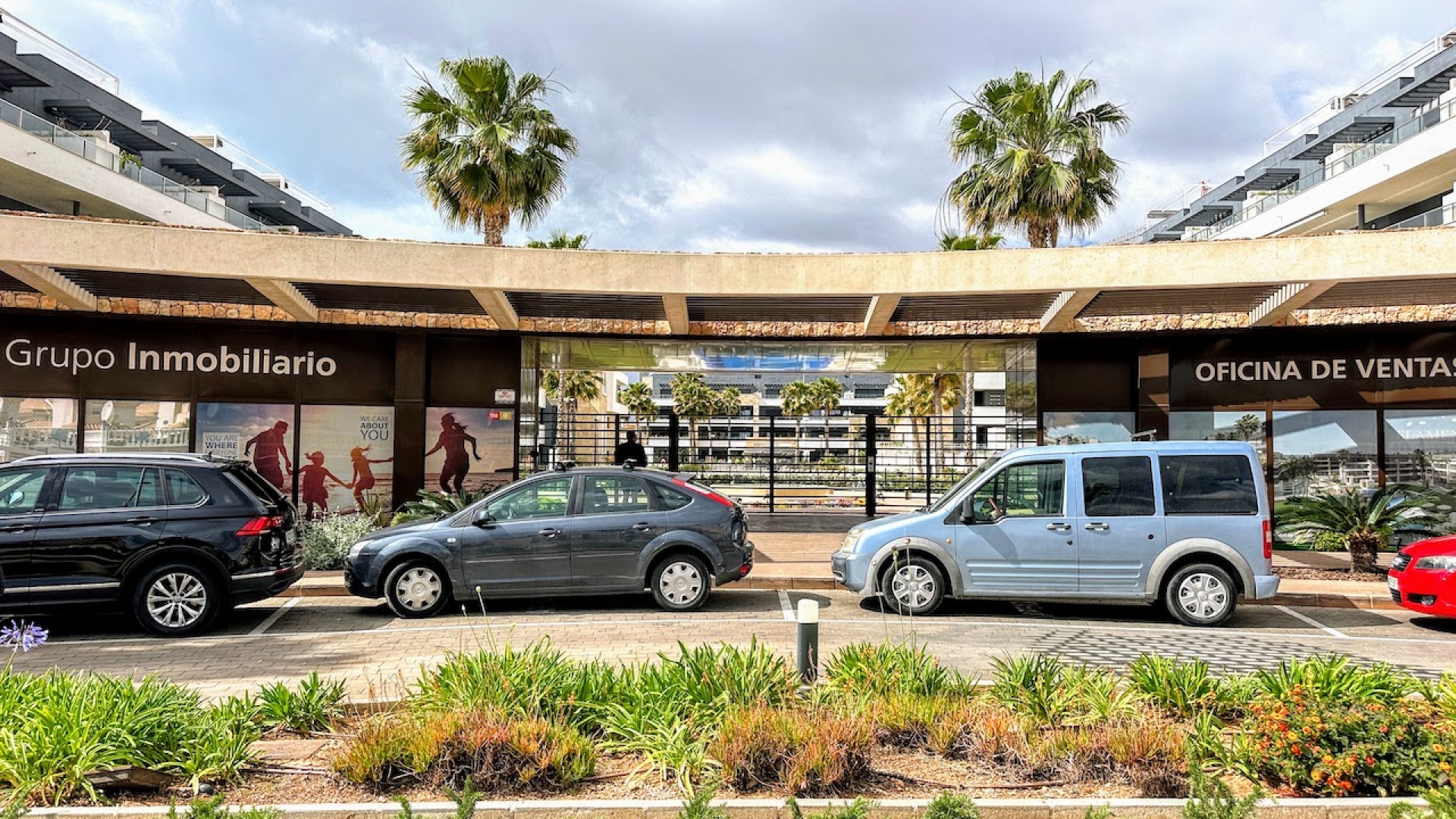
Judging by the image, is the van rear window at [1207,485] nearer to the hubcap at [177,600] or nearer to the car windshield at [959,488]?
the car windshield at [959,488]

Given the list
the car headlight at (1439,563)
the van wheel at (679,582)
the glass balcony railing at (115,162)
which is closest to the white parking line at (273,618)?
the van wheel at (679,582)

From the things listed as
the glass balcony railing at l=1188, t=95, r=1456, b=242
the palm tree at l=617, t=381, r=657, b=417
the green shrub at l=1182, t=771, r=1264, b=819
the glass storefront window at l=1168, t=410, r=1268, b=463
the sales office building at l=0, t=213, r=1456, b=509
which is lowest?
the green shrub at l=1182, t=771, r=1264, b=819

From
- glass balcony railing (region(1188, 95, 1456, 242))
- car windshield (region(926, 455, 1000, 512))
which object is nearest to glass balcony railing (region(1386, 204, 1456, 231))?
glass balcony railing (region(1188, 95, 1456, 242))

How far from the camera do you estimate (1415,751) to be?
4.55m

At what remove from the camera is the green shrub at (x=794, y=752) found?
180 inches

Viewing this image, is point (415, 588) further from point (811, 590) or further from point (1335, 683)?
point (1335, 683)

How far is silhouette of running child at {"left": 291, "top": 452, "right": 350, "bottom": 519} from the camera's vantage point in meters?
15.6

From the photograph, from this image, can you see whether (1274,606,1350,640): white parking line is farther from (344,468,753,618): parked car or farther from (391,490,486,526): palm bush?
(391,490,486,526): palm bush

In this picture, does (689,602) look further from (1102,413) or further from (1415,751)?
(1102,413)

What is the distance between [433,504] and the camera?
1368 centimetres

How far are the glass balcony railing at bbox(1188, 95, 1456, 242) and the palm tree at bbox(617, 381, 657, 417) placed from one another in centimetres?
4076

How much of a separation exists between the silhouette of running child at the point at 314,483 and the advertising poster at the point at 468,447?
65.0 inches

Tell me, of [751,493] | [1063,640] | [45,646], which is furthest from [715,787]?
[751,493]

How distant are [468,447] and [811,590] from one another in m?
7.25
